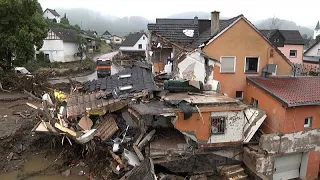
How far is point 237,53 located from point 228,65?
2.99 feet

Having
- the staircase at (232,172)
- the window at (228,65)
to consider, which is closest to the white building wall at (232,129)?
the staircase at (232,172)

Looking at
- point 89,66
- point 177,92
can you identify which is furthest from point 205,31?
point 89,66

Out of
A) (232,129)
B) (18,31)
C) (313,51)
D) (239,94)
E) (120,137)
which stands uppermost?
(18,31)

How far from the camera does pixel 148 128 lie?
527 inches

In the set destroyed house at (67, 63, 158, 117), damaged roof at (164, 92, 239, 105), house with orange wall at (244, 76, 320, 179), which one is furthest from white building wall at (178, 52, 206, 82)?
house with orange wall at (244, 76, 320, 179)

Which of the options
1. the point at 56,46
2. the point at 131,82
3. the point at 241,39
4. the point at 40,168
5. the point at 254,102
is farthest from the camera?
the point at 56,46

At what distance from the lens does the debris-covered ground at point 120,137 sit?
12.2m

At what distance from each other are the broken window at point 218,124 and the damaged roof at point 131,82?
3.47 m

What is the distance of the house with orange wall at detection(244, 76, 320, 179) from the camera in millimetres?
12625

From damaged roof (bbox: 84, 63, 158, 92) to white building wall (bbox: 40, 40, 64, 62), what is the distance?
3180cm

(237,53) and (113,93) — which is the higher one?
(237,53)

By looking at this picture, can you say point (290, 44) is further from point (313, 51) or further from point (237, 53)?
point (237, 53)

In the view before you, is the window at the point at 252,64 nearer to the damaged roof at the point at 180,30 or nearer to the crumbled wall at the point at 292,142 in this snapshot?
the damaged roof at the point at 180,30

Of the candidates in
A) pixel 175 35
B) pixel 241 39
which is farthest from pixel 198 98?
pixel 175 35
